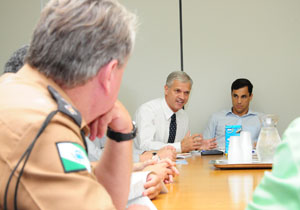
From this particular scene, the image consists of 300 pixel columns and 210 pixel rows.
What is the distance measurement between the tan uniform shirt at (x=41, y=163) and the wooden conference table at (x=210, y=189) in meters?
0.83

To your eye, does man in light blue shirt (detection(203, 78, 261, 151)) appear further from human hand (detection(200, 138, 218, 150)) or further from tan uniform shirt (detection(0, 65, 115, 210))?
tan uniform shirt (detection(0, 65, 115, 210))

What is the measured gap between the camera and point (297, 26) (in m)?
5.40

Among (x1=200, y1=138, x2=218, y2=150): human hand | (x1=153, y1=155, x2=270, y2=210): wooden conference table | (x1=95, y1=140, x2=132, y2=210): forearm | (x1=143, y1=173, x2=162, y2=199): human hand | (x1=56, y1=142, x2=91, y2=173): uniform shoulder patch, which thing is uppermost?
(x1=56, y1=142, x2=91, y2=173): uniform shoulder patch

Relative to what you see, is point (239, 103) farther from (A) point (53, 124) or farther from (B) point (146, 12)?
(A) point (53, 124)

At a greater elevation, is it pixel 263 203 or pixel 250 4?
pixel 250 4

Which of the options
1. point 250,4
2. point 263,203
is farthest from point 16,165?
point 250,4

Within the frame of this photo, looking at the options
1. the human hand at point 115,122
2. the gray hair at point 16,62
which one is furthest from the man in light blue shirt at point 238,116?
the human hand at point 115,122

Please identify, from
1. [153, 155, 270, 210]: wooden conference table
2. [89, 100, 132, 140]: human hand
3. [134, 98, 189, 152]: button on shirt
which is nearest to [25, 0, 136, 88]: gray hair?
[89, 100, 132, 140]: human hand

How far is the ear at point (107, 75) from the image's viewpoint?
917 millimetres

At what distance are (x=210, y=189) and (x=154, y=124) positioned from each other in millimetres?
2629

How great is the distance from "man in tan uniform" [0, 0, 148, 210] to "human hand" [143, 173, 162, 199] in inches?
17.5

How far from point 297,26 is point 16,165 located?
534cm

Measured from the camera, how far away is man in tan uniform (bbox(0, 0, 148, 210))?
669 millimetres

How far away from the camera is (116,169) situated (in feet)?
4.39
